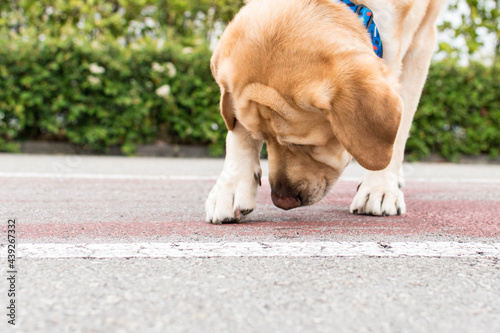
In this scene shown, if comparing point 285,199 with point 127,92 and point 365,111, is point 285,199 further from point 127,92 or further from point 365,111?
point 127,92

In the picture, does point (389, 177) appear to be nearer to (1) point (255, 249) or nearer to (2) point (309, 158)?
(2) point (309, 158)

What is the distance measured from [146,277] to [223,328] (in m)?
0.44

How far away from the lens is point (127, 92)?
9156mm

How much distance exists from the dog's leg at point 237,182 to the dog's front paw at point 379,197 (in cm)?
66

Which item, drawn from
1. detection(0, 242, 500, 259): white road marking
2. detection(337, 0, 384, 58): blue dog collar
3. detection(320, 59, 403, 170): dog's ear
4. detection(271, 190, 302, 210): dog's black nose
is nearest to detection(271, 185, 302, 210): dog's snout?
detection(271, 190, 302, 210): dog's black nose

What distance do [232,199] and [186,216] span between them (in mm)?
311

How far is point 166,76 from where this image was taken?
365 inches

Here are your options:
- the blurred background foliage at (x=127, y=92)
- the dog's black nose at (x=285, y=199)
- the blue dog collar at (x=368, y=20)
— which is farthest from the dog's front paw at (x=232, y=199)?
the blurred background foliage at (x=127, y=92)

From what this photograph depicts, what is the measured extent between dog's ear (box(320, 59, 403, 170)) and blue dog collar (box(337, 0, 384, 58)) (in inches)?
Answer: 15.4

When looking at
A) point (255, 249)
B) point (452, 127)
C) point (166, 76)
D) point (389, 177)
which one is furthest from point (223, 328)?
point (452, 127)

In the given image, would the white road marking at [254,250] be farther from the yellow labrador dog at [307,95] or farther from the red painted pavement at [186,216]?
the yellow labrador dog at [307,95]

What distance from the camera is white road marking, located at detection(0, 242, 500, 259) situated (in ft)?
5.92

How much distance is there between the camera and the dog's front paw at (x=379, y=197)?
9.50 ft

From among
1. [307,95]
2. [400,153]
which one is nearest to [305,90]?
[307,95]
